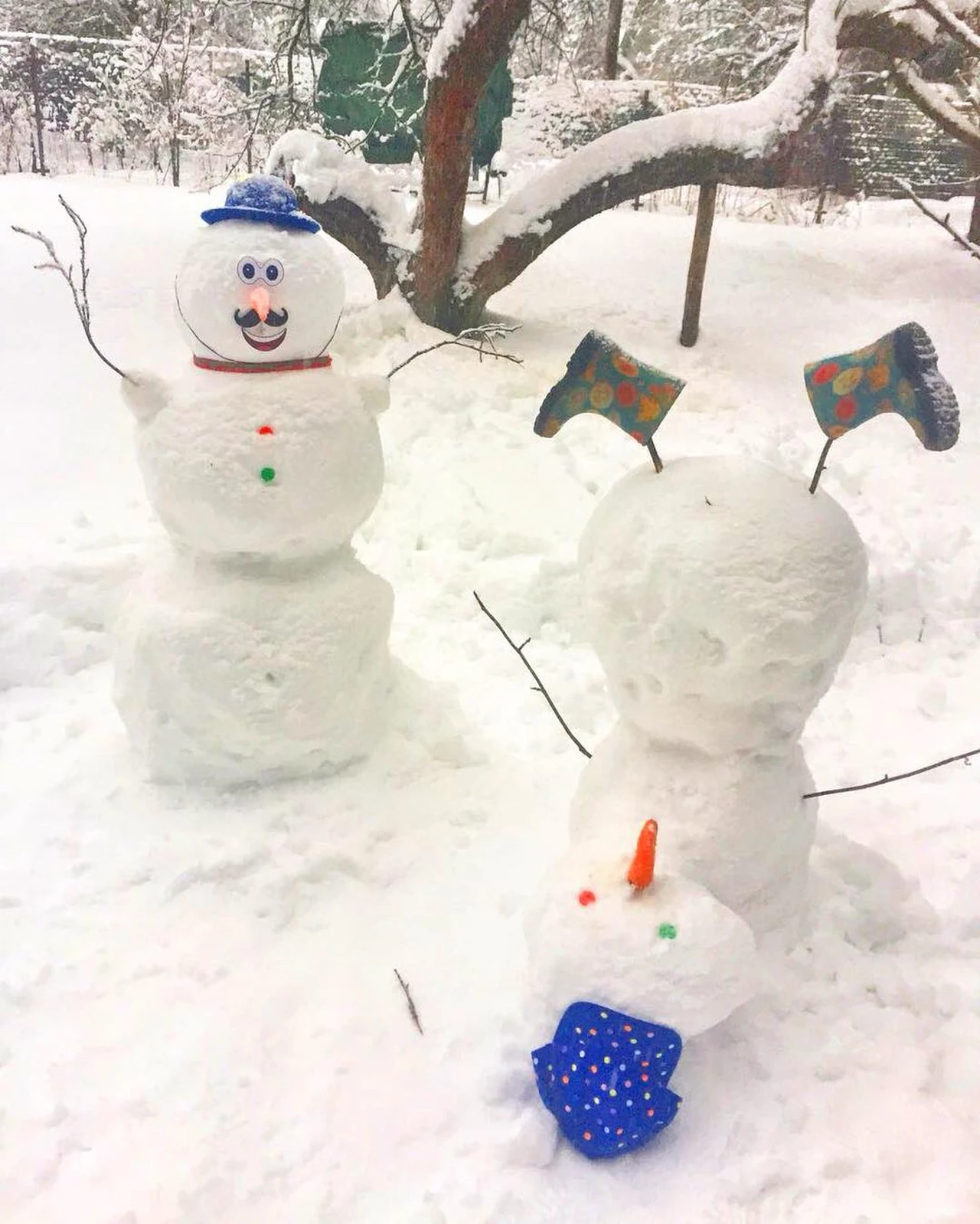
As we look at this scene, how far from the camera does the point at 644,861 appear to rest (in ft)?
5.96

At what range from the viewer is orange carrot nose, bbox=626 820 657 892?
1815 mm

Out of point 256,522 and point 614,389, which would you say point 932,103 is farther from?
point 256,522

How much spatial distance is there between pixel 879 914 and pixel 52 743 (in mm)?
2528

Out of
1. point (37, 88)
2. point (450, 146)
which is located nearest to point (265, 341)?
point (450, 146)

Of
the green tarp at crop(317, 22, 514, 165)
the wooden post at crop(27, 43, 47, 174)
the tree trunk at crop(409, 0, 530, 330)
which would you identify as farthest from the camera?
the wooden post at crop(27, 43, 47, 174)

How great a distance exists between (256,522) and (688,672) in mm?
1228

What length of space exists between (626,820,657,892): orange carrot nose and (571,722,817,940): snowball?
0.13 meters

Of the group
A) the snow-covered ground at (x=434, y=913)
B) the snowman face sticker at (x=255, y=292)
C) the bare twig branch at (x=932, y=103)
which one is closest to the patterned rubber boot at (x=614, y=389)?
the snowman face sticker at (x=255, y=292)

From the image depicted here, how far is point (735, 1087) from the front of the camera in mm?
1979

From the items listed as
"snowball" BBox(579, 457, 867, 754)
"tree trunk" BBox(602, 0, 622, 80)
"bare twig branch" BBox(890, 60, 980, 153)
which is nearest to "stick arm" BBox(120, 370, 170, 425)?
"snowball" BBox(579, 457, 867, 754)

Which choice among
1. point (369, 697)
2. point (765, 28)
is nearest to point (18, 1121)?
point (369, 697)

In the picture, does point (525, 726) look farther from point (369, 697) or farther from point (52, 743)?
point (52, 743)

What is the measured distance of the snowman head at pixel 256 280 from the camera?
2326 mm

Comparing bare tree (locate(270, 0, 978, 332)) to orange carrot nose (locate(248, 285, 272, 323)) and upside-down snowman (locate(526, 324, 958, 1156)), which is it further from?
upside-down snowman (locate(526, 324, 958, 1156))
